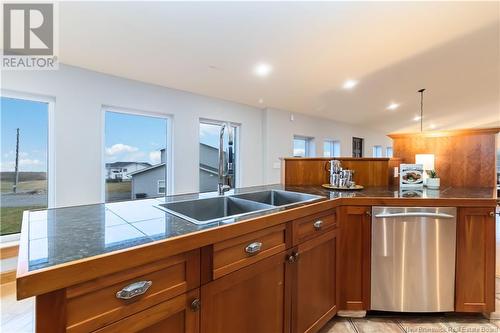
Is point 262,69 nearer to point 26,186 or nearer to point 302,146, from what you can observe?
point 26,186

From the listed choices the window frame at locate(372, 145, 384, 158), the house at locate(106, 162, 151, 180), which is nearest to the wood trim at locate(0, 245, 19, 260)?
the house at locate(106, 162, 151, 180)

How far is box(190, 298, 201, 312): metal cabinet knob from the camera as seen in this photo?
2.84 feet

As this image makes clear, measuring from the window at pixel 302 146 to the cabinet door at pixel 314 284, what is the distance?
401cm

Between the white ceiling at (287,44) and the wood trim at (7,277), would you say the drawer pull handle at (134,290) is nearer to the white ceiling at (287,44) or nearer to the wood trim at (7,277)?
the white ceiling at (287,44)

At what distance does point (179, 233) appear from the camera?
2.78 ft

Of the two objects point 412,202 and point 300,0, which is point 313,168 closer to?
point 412,202

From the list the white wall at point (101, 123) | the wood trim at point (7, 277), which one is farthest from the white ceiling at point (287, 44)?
the wood trim at point (7, 277)

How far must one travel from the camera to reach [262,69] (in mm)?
3016

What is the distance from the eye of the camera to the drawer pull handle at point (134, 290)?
708 mm

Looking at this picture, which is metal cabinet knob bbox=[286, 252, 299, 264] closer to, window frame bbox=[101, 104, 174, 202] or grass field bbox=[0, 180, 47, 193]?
window frame bbox=[101, 104, 174, 202]

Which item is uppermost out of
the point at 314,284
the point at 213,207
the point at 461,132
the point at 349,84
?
the point at 349,84

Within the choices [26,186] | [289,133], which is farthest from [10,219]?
[289,133]

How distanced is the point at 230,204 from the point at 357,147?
6902mm
